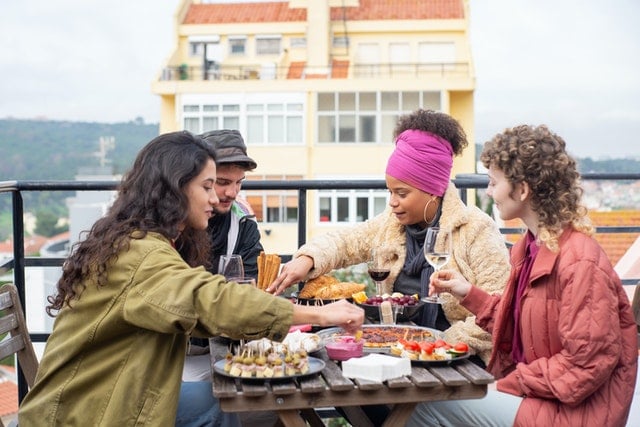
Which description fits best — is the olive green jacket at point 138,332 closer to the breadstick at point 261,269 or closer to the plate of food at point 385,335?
the plate of food at point 385,335

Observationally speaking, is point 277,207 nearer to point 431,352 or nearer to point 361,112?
point 361,112

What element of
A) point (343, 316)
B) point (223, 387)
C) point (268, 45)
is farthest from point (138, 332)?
point (268, 45)

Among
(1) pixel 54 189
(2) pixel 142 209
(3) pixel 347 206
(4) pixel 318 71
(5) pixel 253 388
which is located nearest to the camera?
(5) pixel 253 388

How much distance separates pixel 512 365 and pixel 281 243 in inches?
2354

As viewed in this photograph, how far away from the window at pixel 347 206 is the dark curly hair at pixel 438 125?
5708cm

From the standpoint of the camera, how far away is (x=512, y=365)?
104 inches

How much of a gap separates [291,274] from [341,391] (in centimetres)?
113

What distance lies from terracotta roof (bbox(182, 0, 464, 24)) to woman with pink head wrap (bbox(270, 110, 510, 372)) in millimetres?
61977

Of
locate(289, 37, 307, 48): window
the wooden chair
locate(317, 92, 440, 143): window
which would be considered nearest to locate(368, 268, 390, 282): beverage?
the wooden chair

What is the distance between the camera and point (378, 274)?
318 centimetres

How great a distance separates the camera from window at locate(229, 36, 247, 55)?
218 feet

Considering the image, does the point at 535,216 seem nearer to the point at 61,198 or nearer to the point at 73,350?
the point at 73,350

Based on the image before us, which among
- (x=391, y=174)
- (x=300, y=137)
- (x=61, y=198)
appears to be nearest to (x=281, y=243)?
(x=300, y=137)

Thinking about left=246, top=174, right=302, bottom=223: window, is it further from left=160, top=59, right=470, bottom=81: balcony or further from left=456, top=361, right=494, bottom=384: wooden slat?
left=456, top=361, right=494, bottom=384: wooden slat
